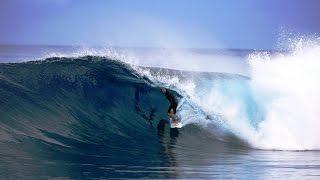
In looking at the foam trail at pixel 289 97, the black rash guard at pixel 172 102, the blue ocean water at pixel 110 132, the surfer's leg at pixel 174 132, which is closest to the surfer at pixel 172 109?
the black rash guard at pixel 172 102

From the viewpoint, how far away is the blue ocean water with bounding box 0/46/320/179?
35.3 feet

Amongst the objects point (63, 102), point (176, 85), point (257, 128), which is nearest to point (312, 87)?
point (257, 128)

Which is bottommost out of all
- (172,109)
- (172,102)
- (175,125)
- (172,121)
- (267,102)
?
(175,125)

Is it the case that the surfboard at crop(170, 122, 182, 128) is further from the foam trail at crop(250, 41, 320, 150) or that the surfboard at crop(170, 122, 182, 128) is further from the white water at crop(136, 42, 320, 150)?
the foam trail at crop(250, 41, 320, 150)

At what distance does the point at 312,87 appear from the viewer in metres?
18.2

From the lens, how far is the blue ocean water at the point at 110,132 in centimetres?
1077

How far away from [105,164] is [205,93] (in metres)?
9.18

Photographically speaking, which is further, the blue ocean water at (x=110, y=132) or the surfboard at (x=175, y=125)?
the surfboard at (x=175, y=125)

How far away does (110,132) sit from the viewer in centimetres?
1488

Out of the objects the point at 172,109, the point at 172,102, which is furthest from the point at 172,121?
the point at 172,102

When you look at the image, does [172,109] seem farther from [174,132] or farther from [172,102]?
[174,132]

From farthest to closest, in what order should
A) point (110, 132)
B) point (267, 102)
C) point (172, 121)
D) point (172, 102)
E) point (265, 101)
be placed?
point (265, 101)
point (267, 102)
point (172, 102)
point (172, 121)
point (110, 132)

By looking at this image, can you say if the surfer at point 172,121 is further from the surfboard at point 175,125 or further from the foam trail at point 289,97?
the foam trail at point 289,97

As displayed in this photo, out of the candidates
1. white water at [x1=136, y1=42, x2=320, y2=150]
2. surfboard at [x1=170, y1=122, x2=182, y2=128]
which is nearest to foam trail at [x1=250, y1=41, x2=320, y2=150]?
white water at [x1=136, y1=42, x2=320, y2=150]
